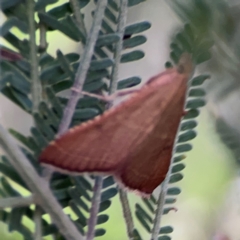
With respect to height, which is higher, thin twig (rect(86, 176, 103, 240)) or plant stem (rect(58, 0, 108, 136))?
plant stem (rect(58, 0, 108, 136))

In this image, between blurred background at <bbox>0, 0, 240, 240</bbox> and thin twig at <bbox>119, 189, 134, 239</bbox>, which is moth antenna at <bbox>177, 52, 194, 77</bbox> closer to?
blurred background at <bbox>0, 0, 240, 240</bbox>

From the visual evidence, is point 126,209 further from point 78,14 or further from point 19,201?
point 78,14

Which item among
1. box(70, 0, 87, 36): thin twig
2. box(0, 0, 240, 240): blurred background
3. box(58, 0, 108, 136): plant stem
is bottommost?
box(0, 0, 240, 240): blurred background

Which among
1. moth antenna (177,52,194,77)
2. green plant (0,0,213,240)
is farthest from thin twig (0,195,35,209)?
moth antenna (177,52,194,77)

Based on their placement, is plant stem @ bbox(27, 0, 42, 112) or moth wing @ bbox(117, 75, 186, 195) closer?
plant stem @ bbox(27, 0, 42, 112)

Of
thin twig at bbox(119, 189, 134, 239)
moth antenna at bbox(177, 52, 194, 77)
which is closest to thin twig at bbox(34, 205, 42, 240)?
thin twig at bbox(119, 189, 134, 239)
